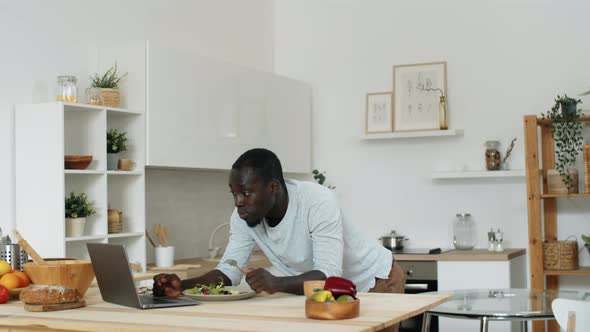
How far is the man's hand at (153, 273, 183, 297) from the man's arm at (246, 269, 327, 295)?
260mm

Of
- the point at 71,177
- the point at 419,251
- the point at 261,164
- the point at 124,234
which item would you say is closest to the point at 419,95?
the point at 419,251

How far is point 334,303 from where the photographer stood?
2.23 m

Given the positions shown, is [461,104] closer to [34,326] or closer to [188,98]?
[188,98]

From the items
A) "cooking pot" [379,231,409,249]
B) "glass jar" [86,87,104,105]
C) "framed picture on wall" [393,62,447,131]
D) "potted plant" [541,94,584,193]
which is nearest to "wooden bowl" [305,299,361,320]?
"glass jar" [86,87,104,105]

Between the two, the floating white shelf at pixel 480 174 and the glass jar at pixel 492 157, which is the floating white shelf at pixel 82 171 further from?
the glass jar at pixel 492 157

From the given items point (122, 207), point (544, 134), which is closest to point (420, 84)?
point (544, 134)

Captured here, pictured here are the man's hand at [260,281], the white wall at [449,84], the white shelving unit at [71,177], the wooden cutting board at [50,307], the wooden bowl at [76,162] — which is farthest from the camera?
the white wall at [449,84]

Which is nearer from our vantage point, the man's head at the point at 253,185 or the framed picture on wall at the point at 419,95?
the man's head at the point at 253,185

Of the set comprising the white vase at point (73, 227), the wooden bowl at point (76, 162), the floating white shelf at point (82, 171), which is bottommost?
the white vase at point (73, 227)

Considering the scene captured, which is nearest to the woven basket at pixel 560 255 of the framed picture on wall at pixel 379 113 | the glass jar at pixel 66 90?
the framed picture on wall at pixel 379 113

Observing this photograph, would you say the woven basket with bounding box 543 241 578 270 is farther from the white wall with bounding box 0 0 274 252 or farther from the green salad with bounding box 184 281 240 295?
the green salad with bounding box 184 281 240 295

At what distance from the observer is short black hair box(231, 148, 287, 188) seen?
2.86 m

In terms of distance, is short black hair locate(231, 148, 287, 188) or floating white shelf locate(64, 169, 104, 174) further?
floating white shelf locate(64, 169, 104, 174)

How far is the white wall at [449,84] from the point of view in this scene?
582 cm
